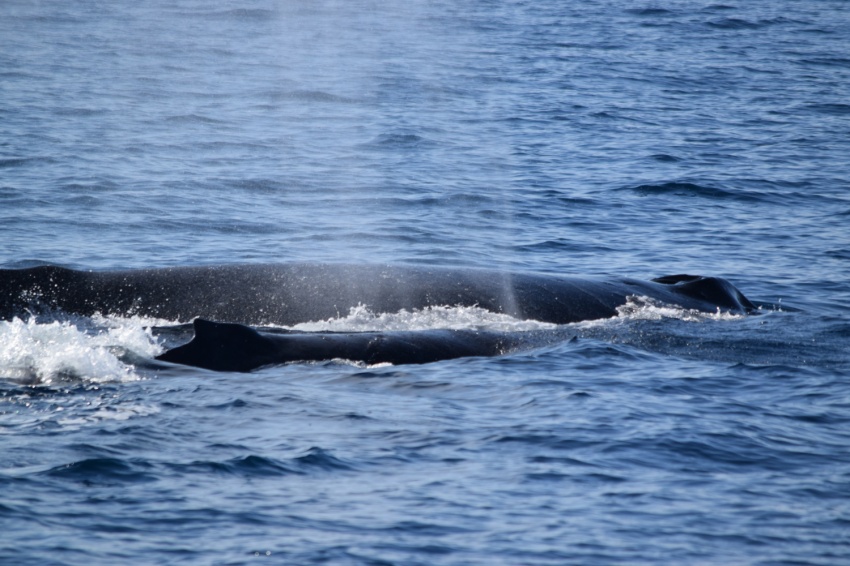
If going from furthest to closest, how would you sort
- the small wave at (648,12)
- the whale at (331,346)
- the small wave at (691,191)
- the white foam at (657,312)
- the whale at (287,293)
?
the small wave at (648,12), the small wave at (691,191), the white foam at (657,312), the whale at (287,293), the whale at (331,346)

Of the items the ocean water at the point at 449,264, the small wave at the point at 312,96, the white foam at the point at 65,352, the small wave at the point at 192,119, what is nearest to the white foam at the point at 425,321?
the ocean water at the point at 449,264

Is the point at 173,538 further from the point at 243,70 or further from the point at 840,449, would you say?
the point at 243,70

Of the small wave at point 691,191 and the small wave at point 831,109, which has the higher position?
the small wave at point 831,109

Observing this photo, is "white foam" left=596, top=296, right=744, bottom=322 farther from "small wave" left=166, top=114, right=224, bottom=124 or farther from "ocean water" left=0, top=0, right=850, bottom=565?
"small wave" left=166, top=114, right=224, bottom=124

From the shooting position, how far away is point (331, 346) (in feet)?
32.3

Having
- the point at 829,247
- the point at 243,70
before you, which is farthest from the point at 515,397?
the point at 243,70

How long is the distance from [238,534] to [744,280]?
998cm

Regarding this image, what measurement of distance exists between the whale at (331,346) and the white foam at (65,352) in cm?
43

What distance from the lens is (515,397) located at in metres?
9.29

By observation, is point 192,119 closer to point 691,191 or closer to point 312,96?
point 312,96

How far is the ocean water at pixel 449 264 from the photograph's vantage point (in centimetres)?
695

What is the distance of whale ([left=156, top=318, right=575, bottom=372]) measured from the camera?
30.6 feet

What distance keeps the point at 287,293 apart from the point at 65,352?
2.79 m

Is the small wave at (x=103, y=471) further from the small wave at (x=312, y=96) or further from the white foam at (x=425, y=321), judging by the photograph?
the small wave at (x=312, y=96)
